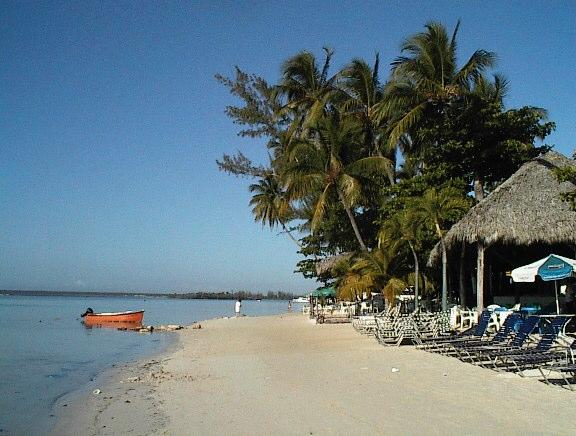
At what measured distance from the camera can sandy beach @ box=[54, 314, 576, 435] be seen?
18.5 ft

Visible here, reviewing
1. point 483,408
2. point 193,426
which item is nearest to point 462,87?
point 483,408

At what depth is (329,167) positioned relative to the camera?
21.0m

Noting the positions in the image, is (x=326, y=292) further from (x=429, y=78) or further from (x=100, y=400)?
(x=100, y=400)

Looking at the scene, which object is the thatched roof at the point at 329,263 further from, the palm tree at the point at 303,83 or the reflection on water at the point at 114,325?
the reflection on water at the point at 114,325

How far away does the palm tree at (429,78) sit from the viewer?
19.0 meters

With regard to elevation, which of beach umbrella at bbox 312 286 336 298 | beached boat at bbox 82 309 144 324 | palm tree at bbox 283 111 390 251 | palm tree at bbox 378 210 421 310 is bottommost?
beached boat at bbox 82 309 144 324

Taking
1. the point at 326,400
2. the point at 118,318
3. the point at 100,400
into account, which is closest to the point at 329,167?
the point at 100,400

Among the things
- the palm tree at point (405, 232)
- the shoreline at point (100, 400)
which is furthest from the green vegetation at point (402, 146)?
the shoreline at point (100, 400)

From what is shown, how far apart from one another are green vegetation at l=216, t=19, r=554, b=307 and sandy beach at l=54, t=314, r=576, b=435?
21.3ft

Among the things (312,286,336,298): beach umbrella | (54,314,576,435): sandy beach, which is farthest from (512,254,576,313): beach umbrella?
(312,286,336,298): beach umbrella

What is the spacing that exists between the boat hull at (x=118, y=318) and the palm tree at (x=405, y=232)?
15.7m

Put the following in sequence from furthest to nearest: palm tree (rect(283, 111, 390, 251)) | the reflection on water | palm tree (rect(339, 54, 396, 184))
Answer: the reflection on water
palm tree (rect(339, 54, 396, 184))
palm tree (rect(283, 111, 390, 251))

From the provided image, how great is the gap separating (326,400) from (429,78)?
15.0 meters

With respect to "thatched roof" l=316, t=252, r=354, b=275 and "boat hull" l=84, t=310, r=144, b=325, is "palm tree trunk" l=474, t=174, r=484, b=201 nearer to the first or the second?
"thatched roof" l=316, t=252, r=354, b=275
